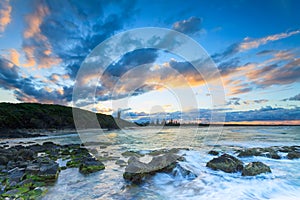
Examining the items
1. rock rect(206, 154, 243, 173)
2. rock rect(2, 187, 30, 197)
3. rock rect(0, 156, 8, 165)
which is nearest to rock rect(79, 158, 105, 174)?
rock rect(2, 187, 30, 197)

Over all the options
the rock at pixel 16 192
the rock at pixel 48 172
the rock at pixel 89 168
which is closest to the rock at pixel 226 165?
the rock at pixel 89 168

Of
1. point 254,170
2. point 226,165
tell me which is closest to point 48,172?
point 226,165

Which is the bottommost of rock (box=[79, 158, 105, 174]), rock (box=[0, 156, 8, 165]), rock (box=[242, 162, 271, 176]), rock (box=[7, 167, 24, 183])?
rock (box=[242, 162, 271, 176])

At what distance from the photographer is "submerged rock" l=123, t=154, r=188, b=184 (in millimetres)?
6496

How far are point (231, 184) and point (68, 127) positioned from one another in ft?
171

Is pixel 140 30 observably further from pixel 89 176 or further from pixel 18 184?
pixel 18 184

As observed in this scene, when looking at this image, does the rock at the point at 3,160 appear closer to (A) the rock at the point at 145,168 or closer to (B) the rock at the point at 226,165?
(A) the rock at the point at 145,168

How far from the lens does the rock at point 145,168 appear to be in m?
6.50

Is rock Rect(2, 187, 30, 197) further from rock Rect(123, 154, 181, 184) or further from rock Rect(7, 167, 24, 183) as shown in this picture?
rock Rect(123, 154, 181, 184)

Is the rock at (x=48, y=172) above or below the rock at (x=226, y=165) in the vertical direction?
above

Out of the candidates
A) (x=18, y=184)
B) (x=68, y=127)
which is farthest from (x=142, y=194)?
(x=68, y=127)

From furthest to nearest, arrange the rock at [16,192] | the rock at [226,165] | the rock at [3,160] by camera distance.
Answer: the rock at [3,160]
the rock at [226,165]
the rock at [16,192]

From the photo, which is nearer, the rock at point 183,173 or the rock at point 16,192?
the rock at point 16,192

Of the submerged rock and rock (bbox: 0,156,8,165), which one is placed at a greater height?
rock (bbox: 0,156,8,165)
